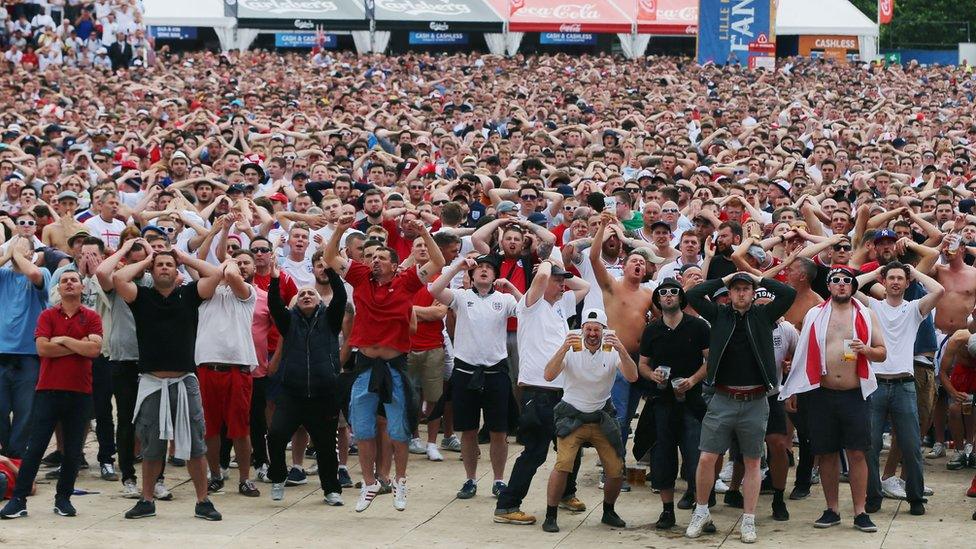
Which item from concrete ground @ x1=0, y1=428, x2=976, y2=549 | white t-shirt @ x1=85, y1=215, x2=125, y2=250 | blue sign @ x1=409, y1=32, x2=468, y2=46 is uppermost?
blue sign @ x1=409, y1=32, x2=468, y2=46

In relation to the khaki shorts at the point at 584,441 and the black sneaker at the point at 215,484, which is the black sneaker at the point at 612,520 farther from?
the black sneaker at the point at 215,484

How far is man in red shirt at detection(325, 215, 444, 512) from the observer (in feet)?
35.3

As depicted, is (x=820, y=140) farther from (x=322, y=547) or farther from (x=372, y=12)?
(x=372, y=12)

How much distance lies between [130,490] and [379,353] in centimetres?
220

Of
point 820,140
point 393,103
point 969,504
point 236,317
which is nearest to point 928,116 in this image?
point 820,140

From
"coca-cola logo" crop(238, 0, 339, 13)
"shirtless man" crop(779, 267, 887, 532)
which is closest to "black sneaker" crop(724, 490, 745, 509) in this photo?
"shirtless man" crop(779, 267, 887, 532)

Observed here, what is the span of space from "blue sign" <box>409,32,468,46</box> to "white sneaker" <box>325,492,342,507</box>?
36911 mm

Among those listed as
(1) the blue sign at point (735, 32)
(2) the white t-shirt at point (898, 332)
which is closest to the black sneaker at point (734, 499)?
(2) the white t-shirt at point (898, 332)

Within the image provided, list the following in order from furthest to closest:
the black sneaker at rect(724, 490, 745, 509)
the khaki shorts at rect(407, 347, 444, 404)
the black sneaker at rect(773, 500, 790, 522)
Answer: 1. the khaki shorts at rect(407, 347, 444, 404)
2. the black sneaker at rect(724, 490, 745, 509)
3. the black sneaker at rect(773, 500, 790, 522)

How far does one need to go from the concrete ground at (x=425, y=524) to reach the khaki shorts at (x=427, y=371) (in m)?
0.78

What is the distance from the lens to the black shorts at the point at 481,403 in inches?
438

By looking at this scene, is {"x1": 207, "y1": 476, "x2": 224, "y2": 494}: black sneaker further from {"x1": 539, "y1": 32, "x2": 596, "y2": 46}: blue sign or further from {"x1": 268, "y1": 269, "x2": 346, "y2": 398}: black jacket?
{"x1": 539, "y1": 32, "x2": 596, "y2": 46}: blue sign

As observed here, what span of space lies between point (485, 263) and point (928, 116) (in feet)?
59.9

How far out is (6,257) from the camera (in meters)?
11.7
